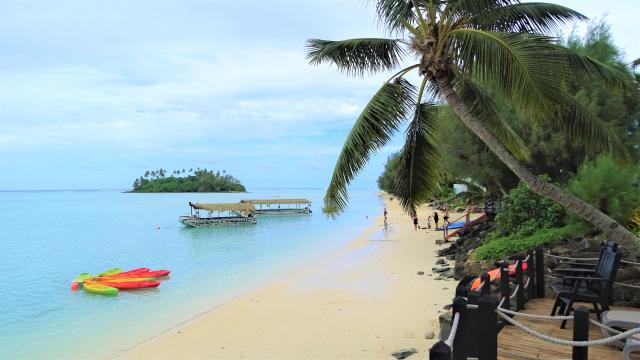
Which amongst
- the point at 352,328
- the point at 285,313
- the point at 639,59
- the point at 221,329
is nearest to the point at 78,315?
the point at 221,329

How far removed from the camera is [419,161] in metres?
9.09

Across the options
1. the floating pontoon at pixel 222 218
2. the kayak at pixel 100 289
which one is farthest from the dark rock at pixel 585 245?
the floating pontoon at pixel 222 218

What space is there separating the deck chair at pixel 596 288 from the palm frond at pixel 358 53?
4597 millimetres

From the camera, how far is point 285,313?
41.5 ft

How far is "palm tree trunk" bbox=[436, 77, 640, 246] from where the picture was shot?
6270 mm

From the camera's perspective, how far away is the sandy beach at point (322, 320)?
9.31 m

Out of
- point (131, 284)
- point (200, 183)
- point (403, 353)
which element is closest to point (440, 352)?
point (403, 353)

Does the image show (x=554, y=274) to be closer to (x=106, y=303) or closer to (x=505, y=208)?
(x=505, y=208)

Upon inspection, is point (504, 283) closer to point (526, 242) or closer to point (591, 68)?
point (591, 68)

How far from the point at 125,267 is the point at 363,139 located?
22961 millimetres

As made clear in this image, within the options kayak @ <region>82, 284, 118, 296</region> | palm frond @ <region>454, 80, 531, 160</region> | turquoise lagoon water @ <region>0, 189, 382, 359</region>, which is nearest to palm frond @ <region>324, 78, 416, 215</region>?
palm frond @ <region>454, 80, 531, 160</region>

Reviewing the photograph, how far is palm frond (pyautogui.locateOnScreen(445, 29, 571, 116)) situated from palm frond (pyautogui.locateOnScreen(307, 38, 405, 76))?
69.3 inches

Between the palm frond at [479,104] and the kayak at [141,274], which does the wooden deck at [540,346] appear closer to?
the palm frond at [479,104]

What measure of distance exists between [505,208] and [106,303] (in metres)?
14.3
